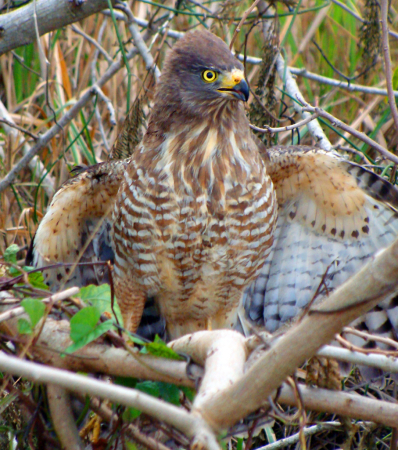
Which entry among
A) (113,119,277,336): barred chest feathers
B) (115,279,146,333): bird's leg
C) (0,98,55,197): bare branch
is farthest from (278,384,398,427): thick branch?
(0,98,55,197): bare branch

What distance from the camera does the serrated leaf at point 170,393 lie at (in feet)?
6.80

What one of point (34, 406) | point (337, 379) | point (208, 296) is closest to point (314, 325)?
point (337, 379)

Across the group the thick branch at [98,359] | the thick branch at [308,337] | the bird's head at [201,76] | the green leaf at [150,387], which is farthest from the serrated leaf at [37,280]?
the bird's head at [201,76]

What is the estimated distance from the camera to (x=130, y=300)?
351 centimetres

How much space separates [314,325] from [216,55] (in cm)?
197

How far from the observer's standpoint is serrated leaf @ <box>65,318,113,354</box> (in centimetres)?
192

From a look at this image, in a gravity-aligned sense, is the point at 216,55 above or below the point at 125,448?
above

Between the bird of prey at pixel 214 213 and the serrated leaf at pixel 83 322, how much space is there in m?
0.95

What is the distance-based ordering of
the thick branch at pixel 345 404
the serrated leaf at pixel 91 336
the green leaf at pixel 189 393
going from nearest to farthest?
the thick branch at pixel 345 404 < the serrated leaf at pixel 91 336 < the green leaf at pixel 189 393

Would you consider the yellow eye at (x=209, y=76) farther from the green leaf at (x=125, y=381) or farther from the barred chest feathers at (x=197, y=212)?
the green leaf at (x=125, y=381)

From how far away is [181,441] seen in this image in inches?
75.8

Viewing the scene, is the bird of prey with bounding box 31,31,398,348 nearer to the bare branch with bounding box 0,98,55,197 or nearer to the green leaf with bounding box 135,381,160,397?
the bare branch with bounding box 0,98,55,197

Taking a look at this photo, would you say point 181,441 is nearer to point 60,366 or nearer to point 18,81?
point 60,366

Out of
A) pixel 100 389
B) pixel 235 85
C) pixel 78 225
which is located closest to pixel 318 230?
pixel 235 85
